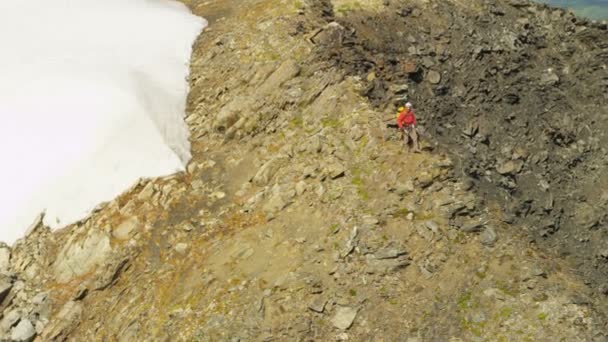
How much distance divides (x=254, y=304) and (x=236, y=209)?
14.0 feet

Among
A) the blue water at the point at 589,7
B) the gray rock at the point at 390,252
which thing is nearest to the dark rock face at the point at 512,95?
the gray rock at the point at 390,252

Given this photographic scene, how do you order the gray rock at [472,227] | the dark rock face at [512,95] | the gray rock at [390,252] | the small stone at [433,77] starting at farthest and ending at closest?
the small stone at [433,77] < the dark rock face at [512,95] < the gray rock at [472,227] < the gray rock at [390,252]

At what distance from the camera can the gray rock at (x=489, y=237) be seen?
15102 millimetres

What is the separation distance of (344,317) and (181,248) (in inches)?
240

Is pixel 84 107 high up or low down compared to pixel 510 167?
up

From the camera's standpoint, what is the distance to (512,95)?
79.7 ft

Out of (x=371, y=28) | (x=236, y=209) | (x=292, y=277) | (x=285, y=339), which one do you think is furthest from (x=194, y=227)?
(x=371, y=28)

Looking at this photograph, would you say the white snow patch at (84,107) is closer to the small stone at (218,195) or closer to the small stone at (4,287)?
the small stone at (4,287)

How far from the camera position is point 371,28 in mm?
24531

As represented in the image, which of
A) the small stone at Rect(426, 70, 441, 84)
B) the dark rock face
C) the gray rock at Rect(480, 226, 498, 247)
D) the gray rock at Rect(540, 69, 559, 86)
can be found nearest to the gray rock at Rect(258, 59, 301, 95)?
the dark rock face

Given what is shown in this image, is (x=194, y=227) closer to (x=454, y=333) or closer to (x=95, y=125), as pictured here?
(x=95, y=125)

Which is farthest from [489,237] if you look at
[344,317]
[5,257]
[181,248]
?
[5,257]

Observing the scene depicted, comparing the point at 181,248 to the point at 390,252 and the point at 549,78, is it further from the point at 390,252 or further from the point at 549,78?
the point at 549,78

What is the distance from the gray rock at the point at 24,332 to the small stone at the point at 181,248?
16.1 feet
